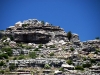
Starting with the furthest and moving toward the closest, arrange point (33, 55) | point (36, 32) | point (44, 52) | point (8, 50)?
point (36, 32) < point (8, 50) < point (44, 52) < point (33, 55)

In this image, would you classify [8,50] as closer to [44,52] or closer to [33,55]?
[33,55]

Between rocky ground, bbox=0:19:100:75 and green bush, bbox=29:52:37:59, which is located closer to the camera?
rocky ground, bbox=0:19:100:75

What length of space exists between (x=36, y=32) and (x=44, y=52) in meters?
15.0

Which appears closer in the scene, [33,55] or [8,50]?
[33,55]

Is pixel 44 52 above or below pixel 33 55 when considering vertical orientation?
above

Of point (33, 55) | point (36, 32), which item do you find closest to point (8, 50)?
point (33, 55)

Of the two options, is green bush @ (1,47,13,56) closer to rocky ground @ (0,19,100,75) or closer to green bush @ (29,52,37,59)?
rocky ground @ (0,19,100,75)

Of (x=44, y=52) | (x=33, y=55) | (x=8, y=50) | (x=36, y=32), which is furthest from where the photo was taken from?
(x=36, y=32)

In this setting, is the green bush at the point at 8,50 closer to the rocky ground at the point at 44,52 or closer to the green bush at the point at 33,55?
the rocky ground at the point at 44,52

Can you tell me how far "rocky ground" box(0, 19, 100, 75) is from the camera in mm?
61031

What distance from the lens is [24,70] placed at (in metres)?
59.6

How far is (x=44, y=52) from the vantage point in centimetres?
7312

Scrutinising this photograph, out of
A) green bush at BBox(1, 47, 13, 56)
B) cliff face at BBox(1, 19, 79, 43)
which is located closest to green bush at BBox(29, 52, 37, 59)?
green bush at BBox(1, 47, 13, 56)

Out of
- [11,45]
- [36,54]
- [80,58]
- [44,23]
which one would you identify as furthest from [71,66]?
[44,23]
